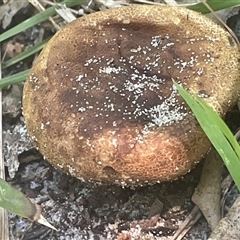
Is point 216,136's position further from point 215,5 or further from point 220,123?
point 215,5

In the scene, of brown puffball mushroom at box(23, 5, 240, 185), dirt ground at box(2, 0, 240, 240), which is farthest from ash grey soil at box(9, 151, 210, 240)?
brown puffball mushroom at box(23, 5, 240, 185)

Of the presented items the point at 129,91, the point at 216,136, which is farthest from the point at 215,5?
the point at 216,136

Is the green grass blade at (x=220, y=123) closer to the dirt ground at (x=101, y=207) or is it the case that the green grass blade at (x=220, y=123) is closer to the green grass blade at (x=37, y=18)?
the dirt ground at (x=101, y=207)

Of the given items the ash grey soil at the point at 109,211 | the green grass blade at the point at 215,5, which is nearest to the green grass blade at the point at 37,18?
the green grass blade at the point at 215,5

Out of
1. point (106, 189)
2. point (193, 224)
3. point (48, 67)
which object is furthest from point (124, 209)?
point (48, 67)

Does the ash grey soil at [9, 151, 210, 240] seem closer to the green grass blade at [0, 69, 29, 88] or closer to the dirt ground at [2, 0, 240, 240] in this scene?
the dirt ground at [2, 0, 240, 240]
